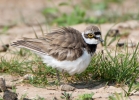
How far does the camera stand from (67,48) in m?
8.31

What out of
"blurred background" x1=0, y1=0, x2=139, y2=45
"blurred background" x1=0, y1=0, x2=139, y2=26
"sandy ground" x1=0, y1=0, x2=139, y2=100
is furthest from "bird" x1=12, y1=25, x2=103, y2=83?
"blurred background" x1=0, y1=0, x2=139, y2=26

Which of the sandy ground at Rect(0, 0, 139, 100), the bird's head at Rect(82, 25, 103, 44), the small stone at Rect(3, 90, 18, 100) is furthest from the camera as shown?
the bird's head at Rect(82, 25, 103, 44)

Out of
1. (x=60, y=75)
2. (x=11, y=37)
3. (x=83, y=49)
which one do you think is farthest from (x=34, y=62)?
(x=11, y=37)

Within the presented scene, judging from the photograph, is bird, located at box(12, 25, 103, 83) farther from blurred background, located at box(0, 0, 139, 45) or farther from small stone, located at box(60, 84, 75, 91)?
blurred background, located at box(0, 0, 139, 45)

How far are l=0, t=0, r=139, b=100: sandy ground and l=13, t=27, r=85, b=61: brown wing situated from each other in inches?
21.8

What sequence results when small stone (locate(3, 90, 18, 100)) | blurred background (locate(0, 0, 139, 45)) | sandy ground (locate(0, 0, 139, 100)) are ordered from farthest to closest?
blurred background (locate(0, 0, 139, 45)), sandy ground (locate(0, 0, 139, 100)), small stone (locate(3, 90, 18, 100))

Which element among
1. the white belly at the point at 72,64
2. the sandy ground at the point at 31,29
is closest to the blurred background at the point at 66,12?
the sandy ground at the point at 31,29

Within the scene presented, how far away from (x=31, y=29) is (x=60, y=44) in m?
4.07

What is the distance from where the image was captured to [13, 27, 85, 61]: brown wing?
27.0 feet

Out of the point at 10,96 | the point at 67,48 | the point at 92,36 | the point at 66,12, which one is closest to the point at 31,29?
the point at 66,12

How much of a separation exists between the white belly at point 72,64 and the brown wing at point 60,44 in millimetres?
61

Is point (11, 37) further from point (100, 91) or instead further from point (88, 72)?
point (100, 91)

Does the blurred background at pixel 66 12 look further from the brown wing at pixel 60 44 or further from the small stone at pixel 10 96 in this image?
the small stone at pixel 10 96

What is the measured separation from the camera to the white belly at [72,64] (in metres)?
8.15
